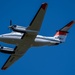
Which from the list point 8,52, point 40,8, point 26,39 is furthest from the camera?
point 8,52

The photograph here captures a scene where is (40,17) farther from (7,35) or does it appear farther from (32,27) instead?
(7,35)

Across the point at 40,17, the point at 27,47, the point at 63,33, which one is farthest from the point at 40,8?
the point at 63,33

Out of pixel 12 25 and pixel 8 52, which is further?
pixel 8 52

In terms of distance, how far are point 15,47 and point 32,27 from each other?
7.73m

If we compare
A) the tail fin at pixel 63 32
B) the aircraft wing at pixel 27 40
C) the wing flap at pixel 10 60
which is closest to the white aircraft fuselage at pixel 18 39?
the aircraft wing at pixel 27 40

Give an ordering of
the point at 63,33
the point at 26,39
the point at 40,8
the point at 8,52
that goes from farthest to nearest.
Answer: the point at 63,33 < the point at 8,52 < the point at 26,39 < the point at 40,8

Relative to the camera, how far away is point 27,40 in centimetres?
5853

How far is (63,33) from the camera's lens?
66812mm

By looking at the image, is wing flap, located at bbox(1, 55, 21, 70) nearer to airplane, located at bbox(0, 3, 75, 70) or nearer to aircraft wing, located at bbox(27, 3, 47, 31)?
airplane, located at bbox(0, 3, 75, 70)

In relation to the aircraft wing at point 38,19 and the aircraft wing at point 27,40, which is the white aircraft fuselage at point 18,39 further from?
the aircraft wing at point 38,19

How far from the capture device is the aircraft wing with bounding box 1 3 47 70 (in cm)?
5436

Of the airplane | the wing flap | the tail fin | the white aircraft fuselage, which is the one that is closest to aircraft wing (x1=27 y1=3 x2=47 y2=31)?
the airplane

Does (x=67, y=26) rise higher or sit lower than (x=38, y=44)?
higher

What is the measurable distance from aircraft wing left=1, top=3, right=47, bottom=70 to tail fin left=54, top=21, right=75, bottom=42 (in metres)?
7.93
